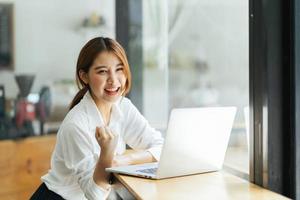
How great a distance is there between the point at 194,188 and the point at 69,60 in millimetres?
1980

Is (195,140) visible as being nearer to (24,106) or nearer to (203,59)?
(203,59)

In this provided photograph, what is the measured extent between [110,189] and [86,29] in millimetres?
1811

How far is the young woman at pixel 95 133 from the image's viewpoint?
1309 millimetres

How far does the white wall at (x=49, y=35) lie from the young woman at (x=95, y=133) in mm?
1292

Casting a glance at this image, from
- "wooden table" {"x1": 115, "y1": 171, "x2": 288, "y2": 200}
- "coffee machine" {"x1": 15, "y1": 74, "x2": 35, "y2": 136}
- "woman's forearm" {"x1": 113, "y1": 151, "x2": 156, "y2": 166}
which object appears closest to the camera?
"wooden table" {"x1": 115, "y1": 171, "x2": 288, "y2": 200}

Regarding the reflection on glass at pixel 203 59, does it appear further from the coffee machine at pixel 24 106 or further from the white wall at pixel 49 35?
the coffee machine at pixel 24 106

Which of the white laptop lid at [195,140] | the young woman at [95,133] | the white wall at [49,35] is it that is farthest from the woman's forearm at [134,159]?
the white wall at [49,35]

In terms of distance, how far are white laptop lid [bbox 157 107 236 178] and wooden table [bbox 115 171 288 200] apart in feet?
0.12

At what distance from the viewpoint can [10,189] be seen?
2.65 m

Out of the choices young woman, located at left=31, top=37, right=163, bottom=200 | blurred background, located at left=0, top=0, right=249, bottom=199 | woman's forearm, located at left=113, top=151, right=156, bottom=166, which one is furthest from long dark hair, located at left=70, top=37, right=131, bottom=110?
blurred background, located at left=0, top=0, right=249, bottom=199

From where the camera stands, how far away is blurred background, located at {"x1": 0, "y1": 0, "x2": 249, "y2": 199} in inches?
94.7

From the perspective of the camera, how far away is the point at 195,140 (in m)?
1.25

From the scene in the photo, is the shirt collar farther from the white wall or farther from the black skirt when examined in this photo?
the white wall

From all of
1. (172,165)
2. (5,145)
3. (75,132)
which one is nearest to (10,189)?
(5,145)
